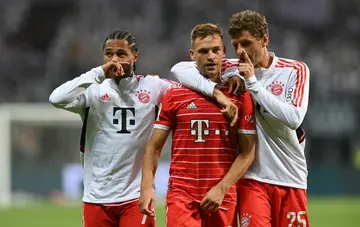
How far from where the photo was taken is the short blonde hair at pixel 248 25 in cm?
602

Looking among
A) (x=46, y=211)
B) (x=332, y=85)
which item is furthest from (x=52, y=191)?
(x=332, y=85)

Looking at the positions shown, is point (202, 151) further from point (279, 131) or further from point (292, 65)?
point (292, 65)

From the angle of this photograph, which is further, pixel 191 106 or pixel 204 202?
pixel 191 106

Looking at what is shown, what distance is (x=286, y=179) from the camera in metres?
6.24

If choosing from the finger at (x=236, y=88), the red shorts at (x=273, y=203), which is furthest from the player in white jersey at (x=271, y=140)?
the finger at (x=236, y=88)

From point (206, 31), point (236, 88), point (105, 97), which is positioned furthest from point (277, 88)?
point (105, 97)

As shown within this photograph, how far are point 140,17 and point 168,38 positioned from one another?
120 centimetres

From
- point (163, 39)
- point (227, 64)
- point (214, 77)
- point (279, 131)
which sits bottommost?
point (279, 131)

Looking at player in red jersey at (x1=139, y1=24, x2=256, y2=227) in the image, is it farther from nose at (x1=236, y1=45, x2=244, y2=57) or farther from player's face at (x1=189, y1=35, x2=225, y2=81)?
nose at (x1=236, y1=45, x2=244, y2=57)

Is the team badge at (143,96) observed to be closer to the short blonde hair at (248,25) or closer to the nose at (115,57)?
the nose at (115,57)

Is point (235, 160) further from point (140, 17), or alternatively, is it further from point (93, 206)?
point (140, 17)

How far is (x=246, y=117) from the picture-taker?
235 inches

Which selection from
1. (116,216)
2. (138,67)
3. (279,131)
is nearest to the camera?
(279,131)

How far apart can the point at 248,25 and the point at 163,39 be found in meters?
19.6
